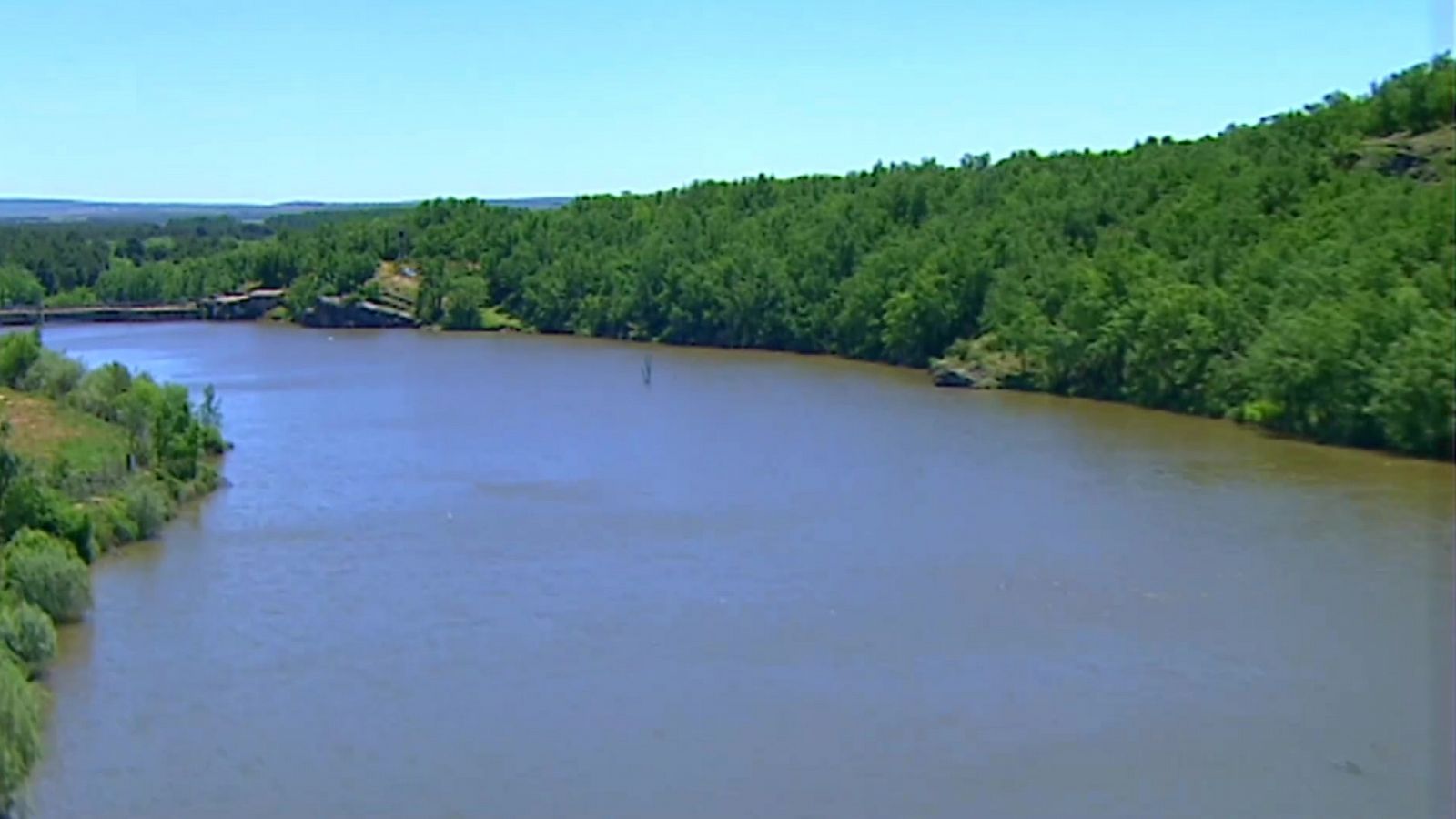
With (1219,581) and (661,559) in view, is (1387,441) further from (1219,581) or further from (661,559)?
(661,559)

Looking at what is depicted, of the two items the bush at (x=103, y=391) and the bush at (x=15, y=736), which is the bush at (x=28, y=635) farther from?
the bush at (x=103, y=391)

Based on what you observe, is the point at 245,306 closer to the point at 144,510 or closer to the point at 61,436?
the point at 61,436

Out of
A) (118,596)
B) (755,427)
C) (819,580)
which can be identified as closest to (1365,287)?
(755,427)

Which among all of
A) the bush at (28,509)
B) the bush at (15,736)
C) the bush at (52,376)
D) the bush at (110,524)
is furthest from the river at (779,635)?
the bush at (52,376)

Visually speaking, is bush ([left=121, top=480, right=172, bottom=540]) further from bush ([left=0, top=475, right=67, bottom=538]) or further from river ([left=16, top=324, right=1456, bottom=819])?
bush ([left=0, top=475, right=67, bottom=538])

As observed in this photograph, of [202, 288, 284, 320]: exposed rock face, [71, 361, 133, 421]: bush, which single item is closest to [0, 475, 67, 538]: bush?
[71, 361, 133, 421]: bush
